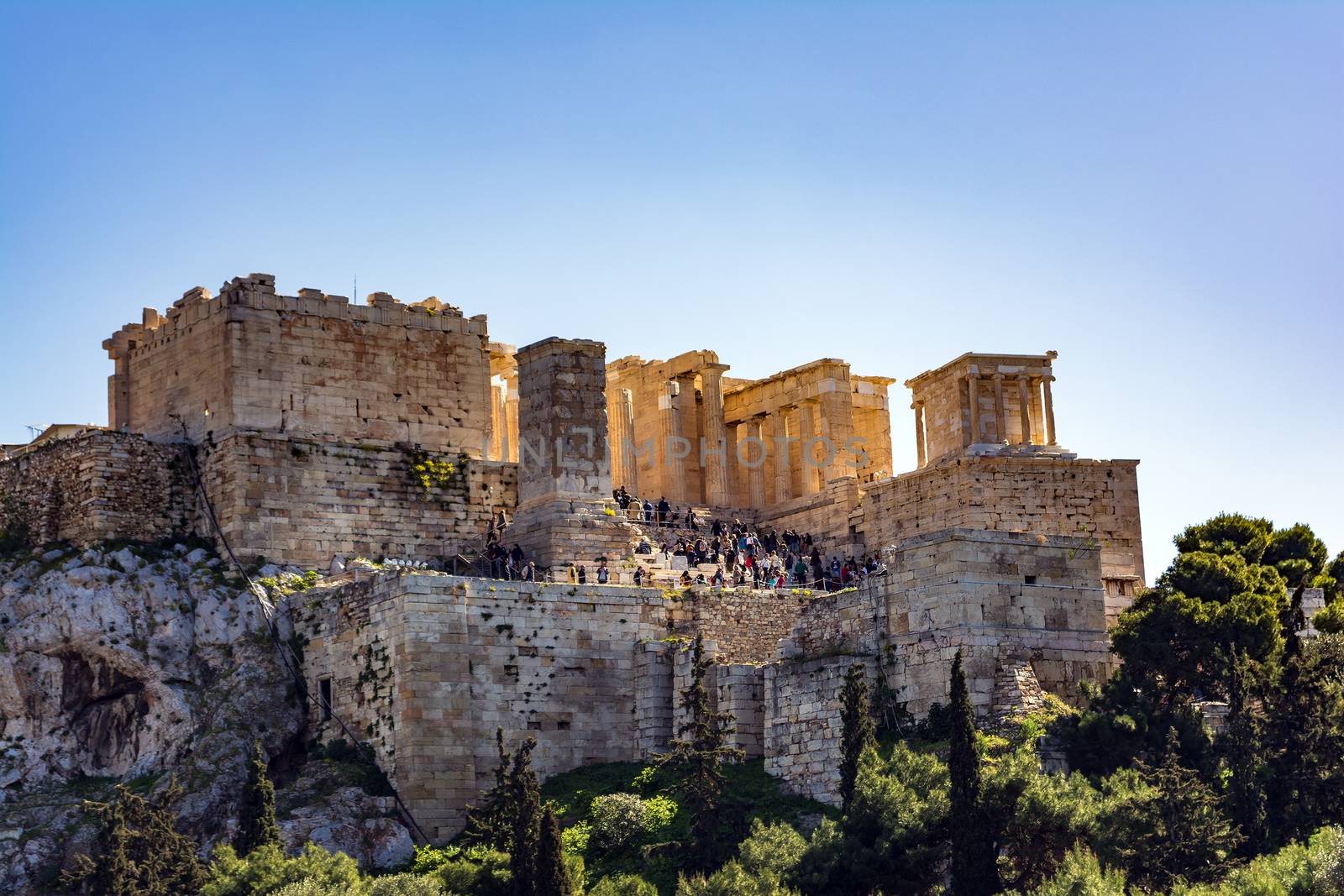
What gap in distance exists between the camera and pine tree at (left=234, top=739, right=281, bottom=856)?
50.3 meters

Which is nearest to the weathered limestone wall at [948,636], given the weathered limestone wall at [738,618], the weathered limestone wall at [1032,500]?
the weathered limestone wall at [738,618]

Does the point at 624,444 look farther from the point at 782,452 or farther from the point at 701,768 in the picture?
the point at 701,768

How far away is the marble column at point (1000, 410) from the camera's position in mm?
69438

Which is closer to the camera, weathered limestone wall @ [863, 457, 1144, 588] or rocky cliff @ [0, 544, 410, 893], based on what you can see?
rocky cliff @ [0, 544, 410, 893]

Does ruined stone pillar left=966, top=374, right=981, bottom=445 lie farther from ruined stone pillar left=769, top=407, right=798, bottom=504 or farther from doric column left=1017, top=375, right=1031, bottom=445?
ruined stone pillar left=769, top=407, right=798, bottom=504

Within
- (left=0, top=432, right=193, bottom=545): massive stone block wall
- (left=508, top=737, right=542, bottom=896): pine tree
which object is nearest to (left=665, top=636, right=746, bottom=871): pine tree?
(left=508, top=737, right=542, bottom=896): pine tree

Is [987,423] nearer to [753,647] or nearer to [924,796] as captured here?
[753,647]

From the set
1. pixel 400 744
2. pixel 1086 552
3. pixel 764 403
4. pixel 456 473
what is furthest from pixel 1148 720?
pixel 764 403

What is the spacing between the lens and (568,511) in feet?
198

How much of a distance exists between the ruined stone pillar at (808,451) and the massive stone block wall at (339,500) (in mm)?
11589

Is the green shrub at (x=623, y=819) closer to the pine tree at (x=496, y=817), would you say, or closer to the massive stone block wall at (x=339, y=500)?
the pine tree at (x=496, y=817)

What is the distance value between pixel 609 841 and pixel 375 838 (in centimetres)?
475

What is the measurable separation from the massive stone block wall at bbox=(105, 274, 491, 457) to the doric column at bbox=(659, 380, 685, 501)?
9.20 meters

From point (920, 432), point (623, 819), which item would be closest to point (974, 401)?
point (920, 432)
